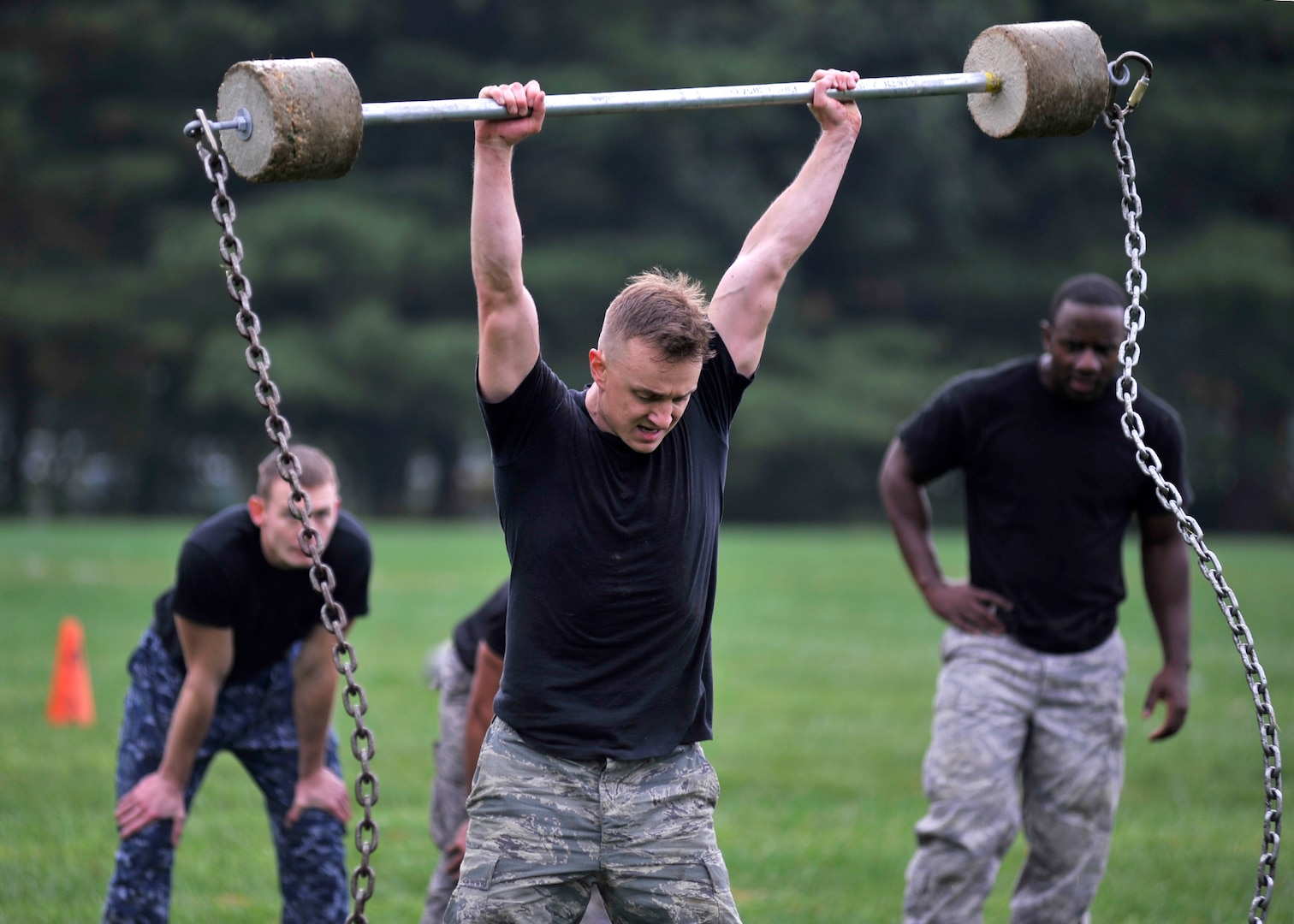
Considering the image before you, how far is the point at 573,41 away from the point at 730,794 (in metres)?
29.2

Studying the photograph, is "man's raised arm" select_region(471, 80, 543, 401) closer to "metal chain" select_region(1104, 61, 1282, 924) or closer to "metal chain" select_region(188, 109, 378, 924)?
"metal chain" select_region(188, 109, 378, 924)

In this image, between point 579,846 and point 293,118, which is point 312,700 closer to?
point 579,846

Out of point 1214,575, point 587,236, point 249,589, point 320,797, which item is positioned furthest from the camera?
point 587,236

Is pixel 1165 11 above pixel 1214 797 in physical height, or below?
above

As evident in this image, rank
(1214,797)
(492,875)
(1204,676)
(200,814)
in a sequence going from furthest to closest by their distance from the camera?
(1204,676)
(1214,797)
(200,814)
(492,875)

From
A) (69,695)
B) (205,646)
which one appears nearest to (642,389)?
(205,646)

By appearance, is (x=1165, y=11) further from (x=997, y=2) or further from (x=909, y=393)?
(x=909, y=393)

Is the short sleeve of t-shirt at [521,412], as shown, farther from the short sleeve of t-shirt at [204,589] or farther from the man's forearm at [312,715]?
the man's forearm at [312,715]

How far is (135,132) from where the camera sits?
115ft

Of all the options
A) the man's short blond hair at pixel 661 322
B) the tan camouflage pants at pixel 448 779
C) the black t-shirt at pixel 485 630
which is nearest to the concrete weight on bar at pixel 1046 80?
the man's short blond hair at pixel 661 322

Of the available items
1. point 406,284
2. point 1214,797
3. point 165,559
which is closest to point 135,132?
point 406,284

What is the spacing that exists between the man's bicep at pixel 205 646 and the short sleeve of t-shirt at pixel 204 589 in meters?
0.02

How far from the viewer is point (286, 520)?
5.36 metres

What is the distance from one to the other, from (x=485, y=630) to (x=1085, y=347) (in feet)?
7.53
